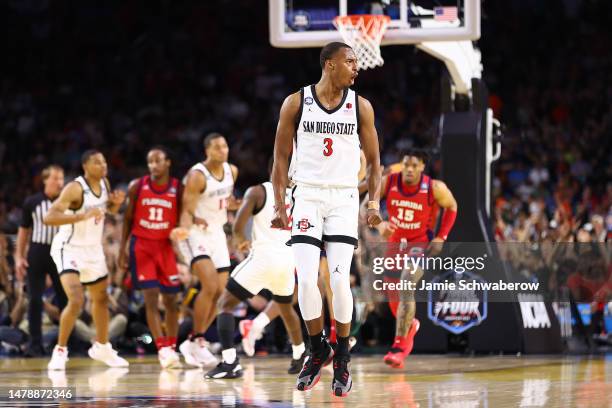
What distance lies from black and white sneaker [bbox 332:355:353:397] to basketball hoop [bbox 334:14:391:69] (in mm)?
4785

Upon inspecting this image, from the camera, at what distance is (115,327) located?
1349 centimetres

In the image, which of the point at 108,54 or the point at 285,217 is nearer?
the point at 285,217

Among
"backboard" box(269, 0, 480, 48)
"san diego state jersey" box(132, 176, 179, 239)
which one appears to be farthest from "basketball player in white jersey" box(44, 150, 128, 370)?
"backboard" box(269, 0, 480, 48)

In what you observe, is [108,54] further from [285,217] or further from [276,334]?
[285,217]

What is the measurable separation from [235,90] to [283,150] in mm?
17239

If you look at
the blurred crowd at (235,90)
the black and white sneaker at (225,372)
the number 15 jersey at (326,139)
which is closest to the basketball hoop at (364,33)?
the black and white sneaker at (225,372)

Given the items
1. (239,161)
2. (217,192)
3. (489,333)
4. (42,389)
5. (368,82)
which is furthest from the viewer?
(368,82)

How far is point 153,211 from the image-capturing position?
11555mm

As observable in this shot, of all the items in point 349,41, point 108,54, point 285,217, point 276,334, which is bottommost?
point 276,334

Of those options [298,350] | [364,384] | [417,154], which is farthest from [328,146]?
[417,154]

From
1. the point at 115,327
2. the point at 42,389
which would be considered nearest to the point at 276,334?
the point at 115,327

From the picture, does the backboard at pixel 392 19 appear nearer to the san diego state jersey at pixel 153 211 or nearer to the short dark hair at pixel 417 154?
the short dark hair at pixel 417 154

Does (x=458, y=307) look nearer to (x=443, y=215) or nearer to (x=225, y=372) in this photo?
(x=443, y=215)

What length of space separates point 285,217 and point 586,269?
639 cm
